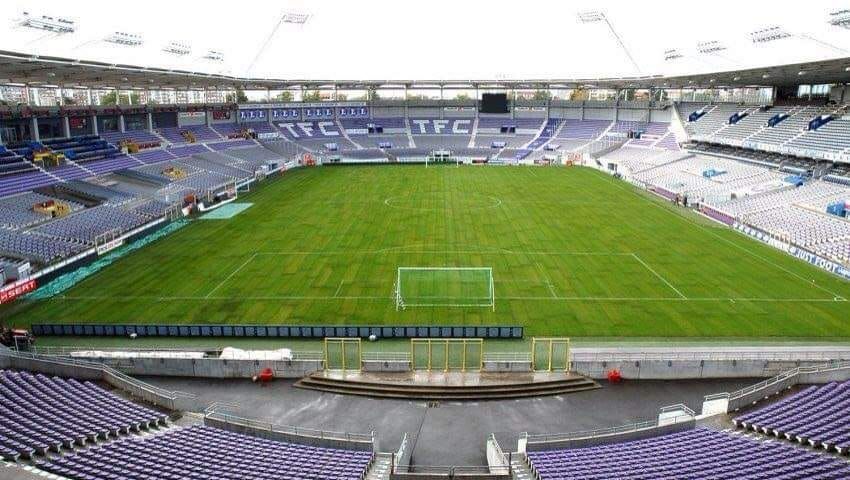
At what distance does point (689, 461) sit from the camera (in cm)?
1347

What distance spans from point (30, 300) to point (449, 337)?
20.0 metres

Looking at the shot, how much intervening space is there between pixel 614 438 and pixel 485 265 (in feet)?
56.8

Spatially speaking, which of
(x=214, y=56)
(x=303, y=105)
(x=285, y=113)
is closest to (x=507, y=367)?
(x=214, y=56)

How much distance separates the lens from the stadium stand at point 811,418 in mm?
14195

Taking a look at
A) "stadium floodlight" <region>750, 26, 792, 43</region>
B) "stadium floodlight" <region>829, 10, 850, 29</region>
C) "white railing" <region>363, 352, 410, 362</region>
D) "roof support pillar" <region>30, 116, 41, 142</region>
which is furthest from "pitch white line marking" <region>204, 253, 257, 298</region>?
Answer: "stadium floodlight" <region>750, 26, 792, 43</region>

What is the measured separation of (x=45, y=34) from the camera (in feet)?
125

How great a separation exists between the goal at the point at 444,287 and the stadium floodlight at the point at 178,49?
42.9 metres

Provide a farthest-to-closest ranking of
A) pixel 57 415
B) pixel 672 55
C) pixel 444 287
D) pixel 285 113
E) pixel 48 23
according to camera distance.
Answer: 1. pixel 285 113
2. pixel 672 55
3. pixel 48 23
4. pixel 444 287
5. pixel 57 415

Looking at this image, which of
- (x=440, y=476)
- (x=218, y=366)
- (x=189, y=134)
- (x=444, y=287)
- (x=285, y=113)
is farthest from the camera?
(x=285, y=113)

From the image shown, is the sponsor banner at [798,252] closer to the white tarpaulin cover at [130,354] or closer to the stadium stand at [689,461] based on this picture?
the stadium stand at [689,461]

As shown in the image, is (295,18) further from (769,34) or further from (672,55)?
(769,34)

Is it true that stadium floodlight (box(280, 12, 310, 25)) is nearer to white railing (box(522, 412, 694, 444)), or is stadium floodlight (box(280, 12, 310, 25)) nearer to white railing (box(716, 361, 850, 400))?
white railing (box(522, 412, 694, 444))

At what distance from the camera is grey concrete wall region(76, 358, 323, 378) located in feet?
66.0

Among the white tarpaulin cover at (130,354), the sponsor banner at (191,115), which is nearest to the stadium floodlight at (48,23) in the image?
the white tarpaulin cover at (130,354)
